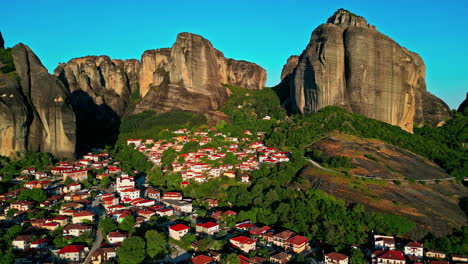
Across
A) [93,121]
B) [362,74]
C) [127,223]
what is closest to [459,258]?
[127,223]

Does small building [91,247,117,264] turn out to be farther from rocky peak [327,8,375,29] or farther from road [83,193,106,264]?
rocky peak [327,8,375,29]

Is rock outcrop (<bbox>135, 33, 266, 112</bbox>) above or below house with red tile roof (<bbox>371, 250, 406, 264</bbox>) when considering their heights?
above

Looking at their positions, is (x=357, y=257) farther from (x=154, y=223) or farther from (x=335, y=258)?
(x=154, y=223)

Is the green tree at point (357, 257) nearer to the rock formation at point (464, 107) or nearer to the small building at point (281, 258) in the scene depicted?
the small building at point (281, 258)

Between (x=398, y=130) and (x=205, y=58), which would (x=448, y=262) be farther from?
(x=205, y=58)

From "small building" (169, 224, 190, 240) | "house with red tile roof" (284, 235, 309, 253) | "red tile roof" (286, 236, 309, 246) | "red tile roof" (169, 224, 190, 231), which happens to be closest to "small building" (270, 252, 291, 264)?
"house with red tile roof" (284, 235, 309, 253)

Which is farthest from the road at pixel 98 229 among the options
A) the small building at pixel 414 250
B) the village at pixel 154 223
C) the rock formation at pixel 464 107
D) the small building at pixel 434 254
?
the rock formation at pixel 464 107
